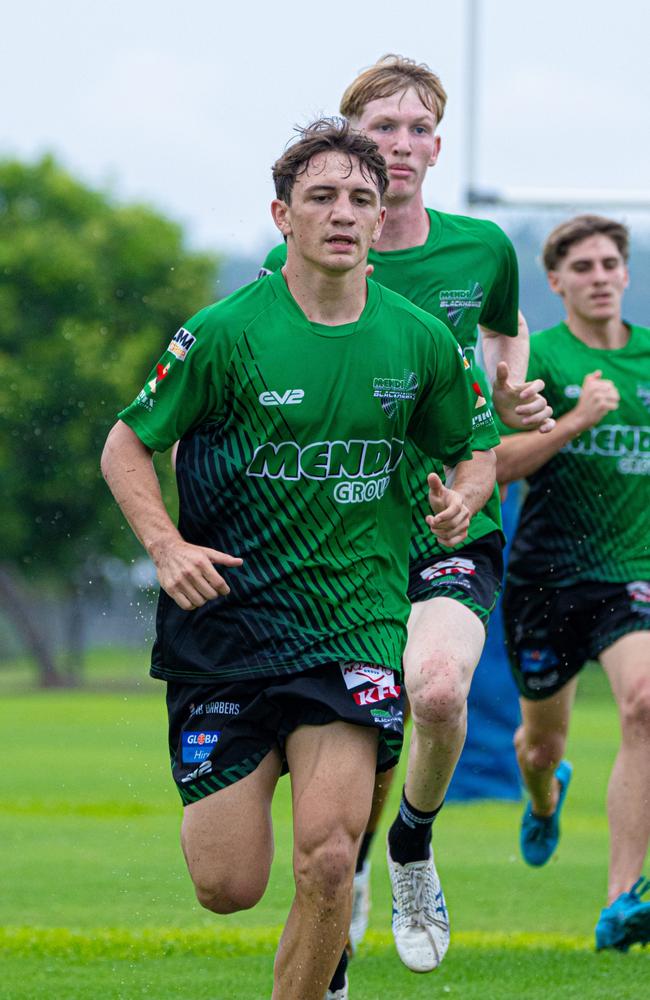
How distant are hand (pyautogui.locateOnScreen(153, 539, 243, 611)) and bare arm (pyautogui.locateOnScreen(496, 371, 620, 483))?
2.71 meters

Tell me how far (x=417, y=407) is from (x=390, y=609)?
62cm

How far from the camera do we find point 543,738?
27.5ft

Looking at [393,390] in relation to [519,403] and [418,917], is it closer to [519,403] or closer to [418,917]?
[519,403]

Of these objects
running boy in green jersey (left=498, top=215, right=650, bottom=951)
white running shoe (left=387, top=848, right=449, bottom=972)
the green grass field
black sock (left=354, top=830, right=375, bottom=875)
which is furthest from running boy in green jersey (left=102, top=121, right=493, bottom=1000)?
running boy in green jersey (left=498, top=215, right=650, bottom=951)

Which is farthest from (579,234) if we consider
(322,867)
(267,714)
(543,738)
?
(322,867)

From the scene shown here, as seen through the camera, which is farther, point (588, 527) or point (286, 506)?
point (588, 527)

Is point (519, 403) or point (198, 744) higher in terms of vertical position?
point (519, 403)

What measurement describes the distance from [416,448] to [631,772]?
81.2 inches

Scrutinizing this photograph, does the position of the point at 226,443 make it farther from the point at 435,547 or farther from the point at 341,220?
the point at 435,547

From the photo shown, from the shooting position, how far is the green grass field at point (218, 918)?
642 centimetres

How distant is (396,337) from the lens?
17.2ft

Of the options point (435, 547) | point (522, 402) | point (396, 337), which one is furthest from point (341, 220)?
point (435, 547)

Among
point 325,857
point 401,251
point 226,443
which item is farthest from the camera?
point 401,251

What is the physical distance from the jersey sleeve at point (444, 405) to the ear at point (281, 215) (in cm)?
52
